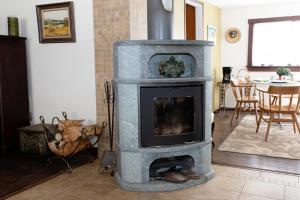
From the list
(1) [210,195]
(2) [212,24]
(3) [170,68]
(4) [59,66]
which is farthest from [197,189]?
(2) [212,24]

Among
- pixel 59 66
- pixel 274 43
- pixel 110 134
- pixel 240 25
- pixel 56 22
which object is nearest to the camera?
pixel 110 134

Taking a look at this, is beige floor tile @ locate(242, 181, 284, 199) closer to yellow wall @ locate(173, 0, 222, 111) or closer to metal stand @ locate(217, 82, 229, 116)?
yellow wall @ locate(173, 0, 222, 111)

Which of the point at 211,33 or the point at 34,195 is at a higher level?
the point at 211,33

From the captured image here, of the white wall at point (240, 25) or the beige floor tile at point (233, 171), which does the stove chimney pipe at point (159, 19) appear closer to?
the beige floor tile at point (233, 171)

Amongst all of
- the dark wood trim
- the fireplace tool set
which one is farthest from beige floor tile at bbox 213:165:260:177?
the dark wood trim

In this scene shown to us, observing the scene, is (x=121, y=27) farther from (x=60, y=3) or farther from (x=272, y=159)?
(x=272, y=159)

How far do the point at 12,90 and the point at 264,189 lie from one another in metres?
2.98

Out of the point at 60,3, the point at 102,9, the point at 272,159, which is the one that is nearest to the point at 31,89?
the point at 60,3

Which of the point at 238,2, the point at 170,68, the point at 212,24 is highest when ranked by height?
the point at 238,2

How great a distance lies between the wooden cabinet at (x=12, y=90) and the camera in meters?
3.60

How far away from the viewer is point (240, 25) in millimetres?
6410

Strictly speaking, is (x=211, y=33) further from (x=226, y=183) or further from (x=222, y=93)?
(x=226, y=183)

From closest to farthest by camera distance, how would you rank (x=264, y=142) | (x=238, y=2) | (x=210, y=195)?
(x=210, y=195) < (x=264, y=142) < (x=238, y=2)

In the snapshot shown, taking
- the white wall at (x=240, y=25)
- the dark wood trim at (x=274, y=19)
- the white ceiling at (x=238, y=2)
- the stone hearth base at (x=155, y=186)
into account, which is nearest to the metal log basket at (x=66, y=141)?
the stone hearth base at (x=155, y=186)
